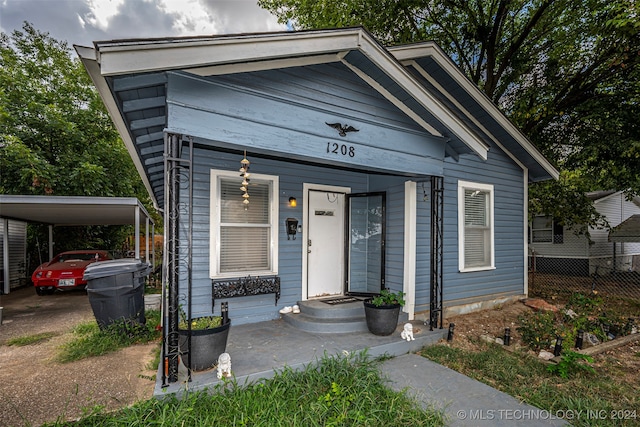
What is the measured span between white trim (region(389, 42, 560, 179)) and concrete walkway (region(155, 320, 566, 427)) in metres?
4.09

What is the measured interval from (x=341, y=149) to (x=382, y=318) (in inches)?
88.3

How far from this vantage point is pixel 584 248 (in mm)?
12172

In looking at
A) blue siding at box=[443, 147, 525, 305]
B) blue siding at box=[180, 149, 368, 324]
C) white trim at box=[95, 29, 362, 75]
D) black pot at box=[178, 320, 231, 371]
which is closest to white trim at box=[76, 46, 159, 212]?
white trim at box=[95, 29, 362, 75]

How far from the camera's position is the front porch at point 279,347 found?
9.37 feet

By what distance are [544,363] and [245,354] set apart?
3.50m

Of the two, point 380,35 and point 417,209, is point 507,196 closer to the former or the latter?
point 417,209

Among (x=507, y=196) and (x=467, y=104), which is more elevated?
(x=467, y=104)

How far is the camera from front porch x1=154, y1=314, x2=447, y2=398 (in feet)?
9.37

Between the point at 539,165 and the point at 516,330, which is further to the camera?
the point at 539,165

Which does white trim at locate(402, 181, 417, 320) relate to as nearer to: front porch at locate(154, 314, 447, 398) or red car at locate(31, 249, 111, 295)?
front porch at locate(154, 314, 447, 398)

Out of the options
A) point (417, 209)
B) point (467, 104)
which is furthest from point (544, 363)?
point (467, 104)

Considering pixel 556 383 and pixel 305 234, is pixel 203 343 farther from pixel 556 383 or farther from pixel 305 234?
pixel 556 383

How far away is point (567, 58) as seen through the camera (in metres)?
8.51

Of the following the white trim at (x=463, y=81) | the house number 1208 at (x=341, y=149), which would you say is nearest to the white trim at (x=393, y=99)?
the house number 1208 at (x=341, y=149)
